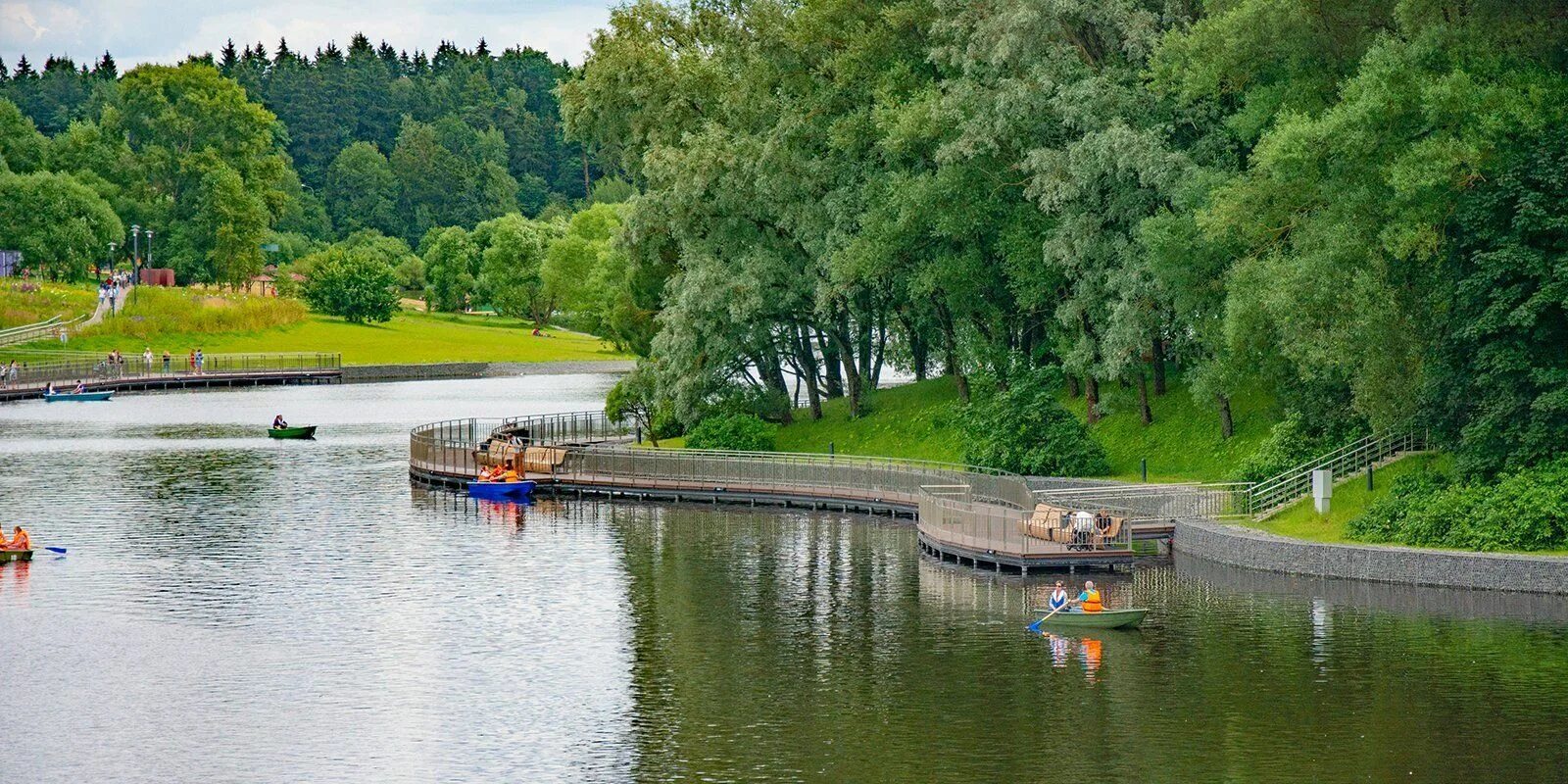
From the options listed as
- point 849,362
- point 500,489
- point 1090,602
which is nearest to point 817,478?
point 500,489

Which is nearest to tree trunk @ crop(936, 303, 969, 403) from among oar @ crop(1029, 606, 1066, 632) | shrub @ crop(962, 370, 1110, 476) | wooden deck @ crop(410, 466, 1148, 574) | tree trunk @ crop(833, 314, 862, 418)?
tree trunk @ crop(833, 314, 862, 418)

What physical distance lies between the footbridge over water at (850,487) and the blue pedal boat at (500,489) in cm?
125

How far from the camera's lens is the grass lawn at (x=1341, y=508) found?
56.2 m

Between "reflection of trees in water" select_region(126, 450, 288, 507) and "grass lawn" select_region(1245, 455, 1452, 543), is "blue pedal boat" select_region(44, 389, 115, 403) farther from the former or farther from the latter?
"grass lawn" select_region(1245, 455, 1452, 543)

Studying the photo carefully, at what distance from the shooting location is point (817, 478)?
7494 cm

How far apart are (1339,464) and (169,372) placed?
410ft

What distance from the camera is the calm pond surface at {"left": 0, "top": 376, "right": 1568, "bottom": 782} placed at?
117 ft

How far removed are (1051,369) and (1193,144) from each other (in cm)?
1058

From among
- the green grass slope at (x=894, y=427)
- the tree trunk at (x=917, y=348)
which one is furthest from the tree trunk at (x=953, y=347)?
the tree trunk at (x=917, y=348)

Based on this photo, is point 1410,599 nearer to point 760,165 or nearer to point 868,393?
point 760,165

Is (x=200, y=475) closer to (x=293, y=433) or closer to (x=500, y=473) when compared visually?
(x=500, y=473)

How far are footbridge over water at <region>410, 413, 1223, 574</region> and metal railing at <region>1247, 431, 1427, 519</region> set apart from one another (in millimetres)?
3171

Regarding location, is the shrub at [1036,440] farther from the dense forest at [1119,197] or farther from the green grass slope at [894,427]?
the green grass slope at [894,427]

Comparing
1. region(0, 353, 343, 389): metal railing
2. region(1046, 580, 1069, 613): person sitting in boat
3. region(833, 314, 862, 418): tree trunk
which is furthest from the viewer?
region(0, 353, 343, 389): metal railing
